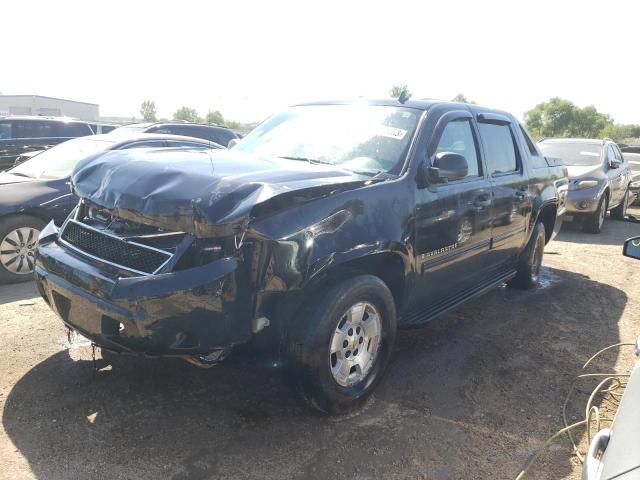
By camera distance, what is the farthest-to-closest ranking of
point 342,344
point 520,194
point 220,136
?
point 220,136
point 520,194
point 342,344

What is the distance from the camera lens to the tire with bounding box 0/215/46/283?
17.2 feet

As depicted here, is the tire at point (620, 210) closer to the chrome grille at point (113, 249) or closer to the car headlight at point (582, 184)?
the car headlight at point (582, 184)

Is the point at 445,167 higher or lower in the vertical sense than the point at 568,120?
lower

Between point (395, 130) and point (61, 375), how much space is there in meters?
2.83

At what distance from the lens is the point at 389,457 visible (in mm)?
2777

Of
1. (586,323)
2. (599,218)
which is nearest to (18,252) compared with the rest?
(586,323)

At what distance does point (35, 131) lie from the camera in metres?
11.3

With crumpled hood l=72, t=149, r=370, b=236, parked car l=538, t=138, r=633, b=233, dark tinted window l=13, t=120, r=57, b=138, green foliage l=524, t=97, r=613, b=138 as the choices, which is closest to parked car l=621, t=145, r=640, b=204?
parked car l=538, t=138, r=633, b=233

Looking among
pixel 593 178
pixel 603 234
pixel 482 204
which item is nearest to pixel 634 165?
pixel 603 234

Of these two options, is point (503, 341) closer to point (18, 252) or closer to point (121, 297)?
point (121, 297)

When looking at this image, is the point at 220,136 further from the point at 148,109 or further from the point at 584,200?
the point at 148,109

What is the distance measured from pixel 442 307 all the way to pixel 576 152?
846 cm

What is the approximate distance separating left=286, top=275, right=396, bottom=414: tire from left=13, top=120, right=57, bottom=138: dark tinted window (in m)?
10.7

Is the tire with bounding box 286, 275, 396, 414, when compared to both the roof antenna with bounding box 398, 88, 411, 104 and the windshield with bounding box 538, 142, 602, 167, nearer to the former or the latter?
the roof antenna with bounding box 398, 88, 411, 104
